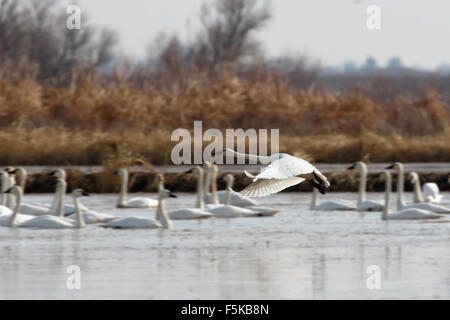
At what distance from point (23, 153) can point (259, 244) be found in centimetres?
1197

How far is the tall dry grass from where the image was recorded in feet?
89.2

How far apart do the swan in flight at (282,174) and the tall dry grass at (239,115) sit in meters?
15.3

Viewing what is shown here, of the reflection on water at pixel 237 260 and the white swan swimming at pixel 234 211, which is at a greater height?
the white swan swimming at pixel 234 211

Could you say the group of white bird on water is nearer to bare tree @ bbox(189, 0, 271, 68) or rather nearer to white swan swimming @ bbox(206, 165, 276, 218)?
white swan swimming @ bbox(206, 165, 276, 218)

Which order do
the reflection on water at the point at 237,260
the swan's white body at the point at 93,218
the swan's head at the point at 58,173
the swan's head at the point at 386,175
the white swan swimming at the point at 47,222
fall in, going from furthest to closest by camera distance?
the swan's head at the point at 386,175, the swan's head at the point at 58,173, the swan's white body at the point at 93,218, the white swan swimming at the point at 47,222, the reflection on water at the point at 237,260

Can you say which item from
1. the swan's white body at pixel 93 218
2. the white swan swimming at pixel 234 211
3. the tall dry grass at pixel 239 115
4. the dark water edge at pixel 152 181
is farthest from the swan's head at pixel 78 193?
the tall dry grass at pixel 239 115

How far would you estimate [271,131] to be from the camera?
92.2ft

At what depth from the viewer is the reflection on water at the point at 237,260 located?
1126 cm

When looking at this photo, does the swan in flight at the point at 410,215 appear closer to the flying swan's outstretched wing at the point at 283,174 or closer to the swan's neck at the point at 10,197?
the swan's neck at the point at 10,197

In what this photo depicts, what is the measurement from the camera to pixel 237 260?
13.4 meters

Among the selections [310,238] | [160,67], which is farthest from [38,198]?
[160,67]

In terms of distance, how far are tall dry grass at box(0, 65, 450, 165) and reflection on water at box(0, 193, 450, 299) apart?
9.13 meters

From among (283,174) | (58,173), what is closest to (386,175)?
(58,173)

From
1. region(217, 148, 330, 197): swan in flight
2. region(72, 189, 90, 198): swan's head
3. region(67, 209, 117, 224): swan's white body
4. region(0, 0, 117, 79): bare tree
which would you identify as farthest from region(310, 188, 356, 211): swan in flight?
region(0, 0, 117, 79): bare tree
